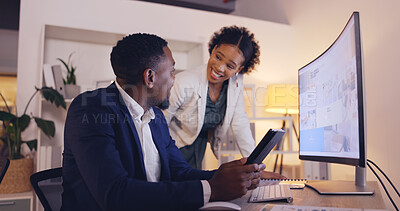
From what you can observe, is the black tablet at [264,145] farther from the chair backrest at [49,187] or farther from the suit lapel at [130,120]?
the chair backrest at [49,187]

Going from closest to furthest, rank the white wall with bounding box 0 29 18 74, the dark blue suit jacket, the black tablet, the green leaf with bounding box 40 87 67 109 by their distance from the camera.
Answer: the dark blue suit jacket < the black tablet < the green leaf with bounding box 40 87 67 109 < the white wall with bounding box 0 29 18 74

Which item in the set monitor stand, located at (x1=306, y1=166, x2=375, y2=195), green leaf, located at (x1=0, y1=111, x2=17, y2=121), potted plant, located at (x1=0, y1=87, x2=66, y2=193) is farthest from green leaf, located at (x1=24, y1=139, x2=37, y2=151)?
monitor stand, located at (x1=306, y1=166, x2=375, y2=195)

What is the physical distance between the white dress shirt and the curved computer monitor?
22.6 inches

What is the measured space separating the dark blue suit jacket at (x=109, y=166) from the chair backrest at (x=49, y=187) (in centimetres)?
12

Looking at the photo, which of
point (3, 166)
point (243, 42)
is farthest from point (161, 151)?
point (243, 42)

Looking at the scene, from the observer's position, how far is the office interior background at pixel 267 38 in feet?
8.07

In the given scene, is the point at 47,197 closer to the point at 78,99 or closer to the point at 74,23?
the point at 78,99

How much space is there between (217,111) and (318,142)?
3.36 ft

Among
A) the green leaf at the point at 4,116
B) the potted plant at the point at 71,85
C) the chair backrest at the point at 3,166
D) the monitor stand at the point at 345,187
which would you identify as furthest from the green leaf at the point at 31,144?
the monitor stand at the point at 345,187

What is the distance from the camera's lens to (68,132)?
42.0 inches

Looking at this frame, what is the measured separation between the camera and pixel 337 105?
4.05ft

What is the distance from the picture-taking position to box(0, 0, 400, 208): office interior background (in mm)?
2459

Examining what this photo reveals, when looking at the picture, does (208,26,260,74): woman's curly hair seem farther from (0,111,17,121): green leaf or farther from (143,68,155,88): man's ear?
(0,111,17,121): green leaf

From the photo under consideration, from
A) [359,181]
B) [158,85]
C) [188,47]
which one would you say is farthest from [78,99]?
[188,47]
